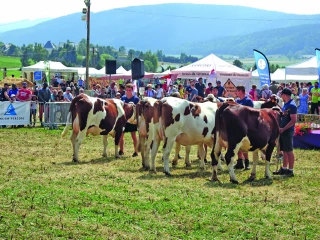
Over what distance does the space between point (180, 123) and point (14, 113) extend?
1277cm

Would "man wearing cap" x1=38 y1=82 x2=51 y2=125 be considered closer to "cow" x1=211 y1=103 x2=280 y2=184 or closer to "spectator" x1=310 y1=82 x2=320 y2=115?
"spectator" x1=310 y1=82 x2=320 y2=115

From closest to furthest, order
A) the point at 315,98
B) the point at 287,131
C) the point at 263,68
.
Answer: the point at 287,131
the point at 263,68
the point at 315,98

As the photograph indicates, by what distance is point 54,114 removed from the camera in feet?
80.8

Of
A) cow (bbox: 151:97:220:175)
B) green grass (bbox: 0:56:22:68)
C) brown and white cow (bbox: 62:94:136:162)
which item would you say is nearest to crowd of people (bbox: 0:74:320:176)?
brown and white cow (bbox: 62:94:136:162)

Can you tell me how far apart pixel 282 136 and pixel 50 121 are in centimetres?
1287

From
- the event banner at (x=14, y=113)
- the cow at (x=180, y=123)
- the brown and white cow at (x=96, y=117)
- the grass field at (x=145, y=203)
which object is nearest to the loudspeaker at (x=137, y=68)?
the event banner at (x=14, y=113)

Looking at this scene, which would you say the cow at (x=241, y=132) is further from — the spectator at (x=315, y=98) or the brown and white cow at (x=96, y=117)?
the spectator at (x=315, y=98)

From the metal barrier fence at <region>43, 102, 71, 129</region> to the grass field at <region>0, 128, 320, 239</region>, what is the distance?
30.3 feet

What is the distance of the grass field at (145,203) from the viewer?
8.37m

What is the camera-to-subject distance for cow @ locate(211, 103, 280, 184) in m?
12.4

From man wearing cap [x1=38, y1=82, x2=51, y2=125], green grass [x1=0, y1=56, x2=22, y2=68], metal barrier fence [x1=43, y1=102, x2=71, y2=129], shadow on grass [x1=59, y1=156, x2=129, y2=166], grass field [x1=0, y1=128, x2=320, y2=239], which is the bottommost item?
shadow on grass [x1=59, y1=156, x2=129, y2=166]

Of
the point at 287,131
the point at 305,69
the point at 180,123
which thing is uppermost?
the point at 305,69

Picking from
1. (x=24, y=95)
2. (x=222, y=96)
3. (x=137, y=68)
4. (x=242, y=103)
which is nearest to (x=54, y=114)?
(x=24, y=95)

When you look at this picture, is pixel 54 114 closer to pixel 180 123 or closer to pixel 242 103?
pixel 242 103
